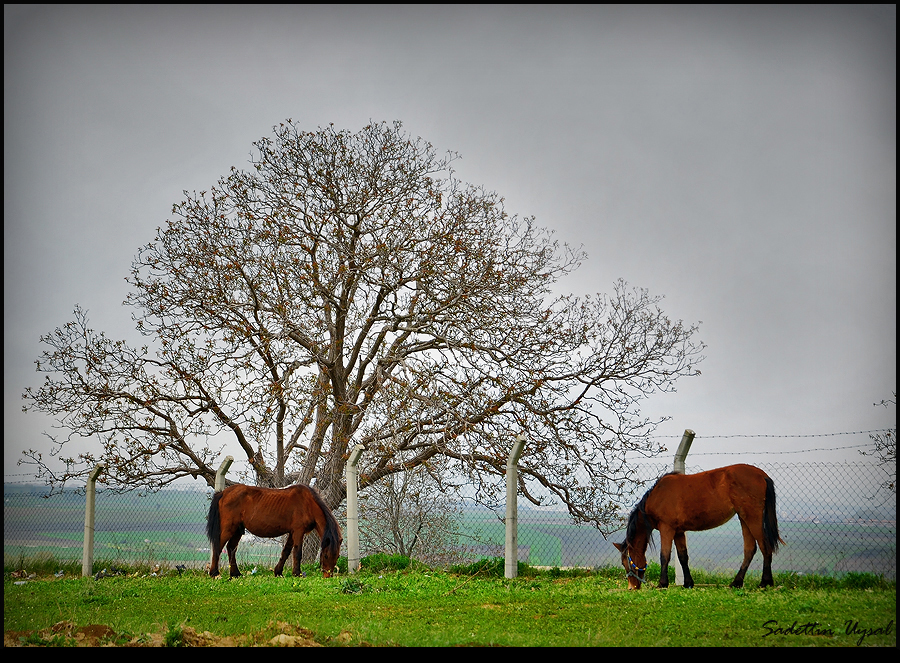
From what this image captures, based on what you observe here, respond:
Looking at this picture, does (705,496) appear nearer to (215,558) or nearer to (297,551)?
(297,551)

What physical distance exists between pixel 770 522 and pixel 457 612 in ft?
12.8

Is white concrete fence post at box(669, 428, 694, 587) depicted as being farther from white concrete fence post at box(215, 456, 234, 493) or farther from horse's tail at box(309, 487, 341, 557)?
white concrete fence post at box(215, 456, 234, 493)

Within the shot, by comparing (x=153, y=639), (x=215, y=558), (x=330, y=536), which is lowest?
(x=215, y=558)

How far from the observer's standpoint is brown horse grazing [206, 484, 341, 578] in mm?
12172

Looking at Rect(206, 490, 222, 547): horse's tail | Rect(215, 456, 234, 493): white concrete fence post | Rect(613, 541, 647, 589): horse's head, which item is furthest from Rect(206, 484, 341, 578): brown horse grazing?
Rect(613, 541, 647, 589): horse's head

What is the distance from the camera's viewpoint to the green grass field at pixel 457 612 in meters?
6.27

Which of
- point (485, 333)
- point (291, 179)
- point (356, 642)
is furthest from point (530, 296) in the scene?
point (356, 642)

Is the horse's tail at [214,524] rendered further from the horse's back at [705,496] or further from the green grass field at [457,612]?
the horse's back at [705,496]

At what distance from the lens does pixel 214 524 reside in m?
12.5

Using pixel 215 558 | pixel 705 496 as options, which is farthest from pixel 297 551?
pixel 705 496

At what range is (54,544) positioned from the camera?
14.5 meters

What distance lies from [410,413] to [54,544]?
7.58m

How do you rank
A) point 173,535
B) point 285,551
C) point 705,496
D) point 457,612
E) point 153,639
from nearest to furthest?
point 153,639 < point 457,612 < point 705,496 < point 285,551 < point 173,535

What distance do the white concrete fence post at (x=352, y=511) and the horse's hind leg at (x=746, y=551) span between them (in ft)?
20.0
